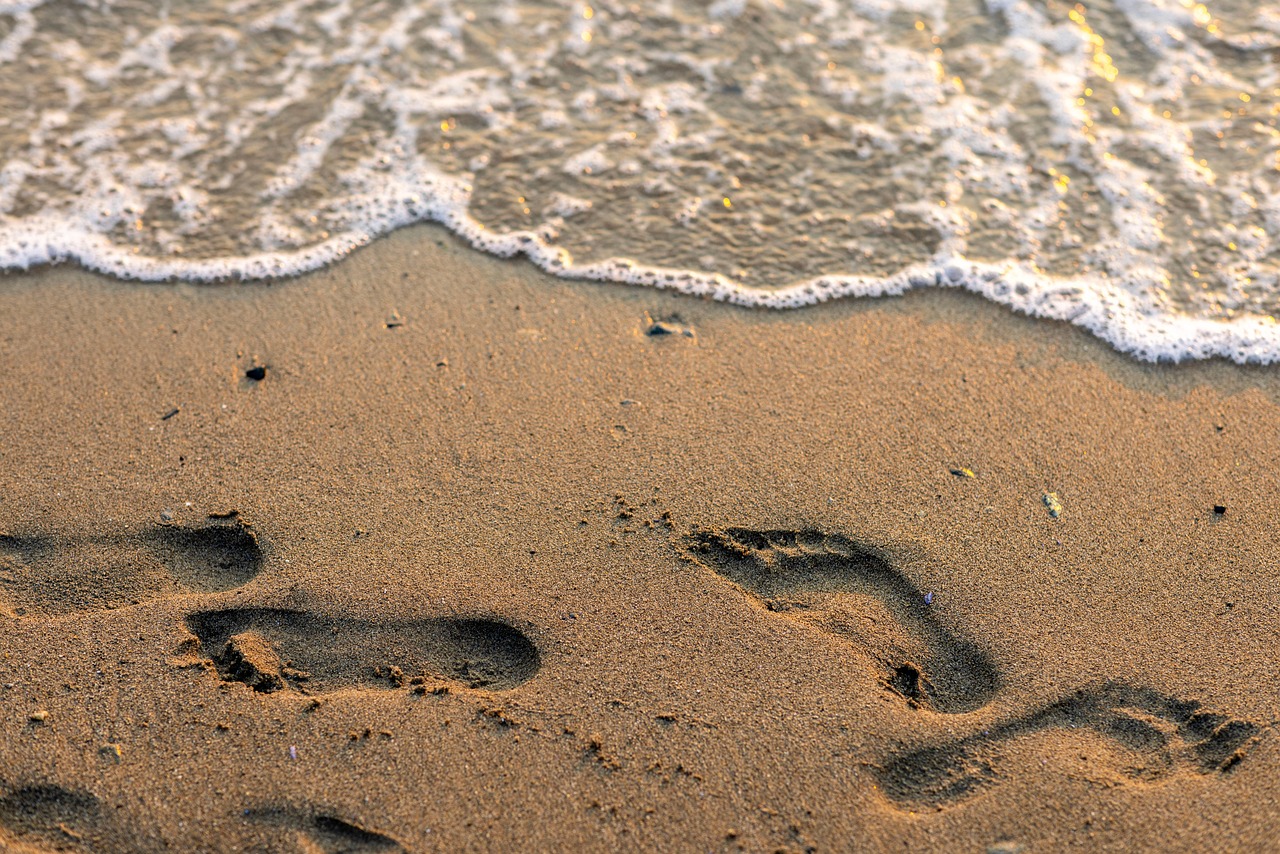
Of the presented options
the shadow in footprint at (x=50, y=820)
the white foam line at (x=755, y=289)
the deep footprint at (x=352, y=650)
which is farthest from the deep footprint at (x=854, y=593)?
the shadow in footprint at (x=50, y=820)

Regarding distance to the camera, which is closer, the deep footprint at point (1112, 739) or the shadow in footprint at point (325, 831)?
the shadow in footprint at point (325, 831)

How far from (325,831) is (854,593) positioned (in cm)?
152

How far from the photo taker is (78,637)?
8.58 ft

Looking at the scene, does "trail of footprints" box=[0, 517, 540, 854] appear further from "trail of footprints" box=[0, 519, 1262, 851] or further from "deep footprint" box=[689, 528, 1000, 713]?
"deep footprint" box=[689, 528, 1000, 713]

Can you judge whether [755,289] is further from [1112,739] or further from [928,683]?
[1112,739]

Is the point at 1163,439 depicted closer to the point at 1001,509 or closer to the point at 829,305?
the point at 1001,509

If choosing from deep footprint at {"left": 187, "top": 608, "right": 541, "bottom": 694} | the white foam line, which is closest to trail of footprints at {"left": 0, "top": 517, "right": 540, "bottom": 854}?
deep footprint at {"left": 187, "top": 608, "right": 541, "bottom": 694}

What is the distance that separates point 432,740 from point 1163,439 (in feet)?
7.96

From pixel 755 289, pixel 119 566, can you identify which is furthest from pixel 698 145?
pixel 119 566

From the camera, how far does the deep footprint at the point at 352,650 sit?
258 cm

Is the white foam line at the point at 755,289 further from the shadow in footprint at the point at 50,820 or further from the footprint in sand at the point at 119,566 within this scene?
the shadow in footprint at the point at 50,820

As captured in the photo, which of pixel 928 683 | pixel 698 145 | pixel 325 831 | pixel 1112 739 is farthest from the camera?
pixel 698 145

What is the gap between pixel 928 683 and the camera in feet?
8.59

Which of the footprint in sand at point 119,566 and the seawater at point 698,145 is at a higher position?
the seawater at point 698,145
